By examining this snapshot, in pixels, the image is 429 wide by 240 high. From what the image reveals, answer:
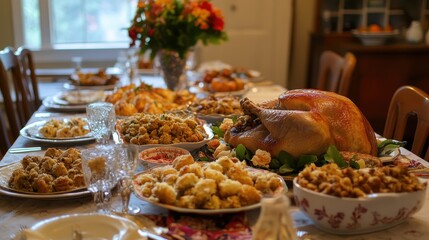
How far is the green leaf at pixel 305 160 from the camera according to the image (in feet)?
3.97

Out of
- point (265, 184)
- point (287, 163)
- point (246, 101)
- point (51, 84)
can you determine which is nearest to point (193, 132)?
point (246, 101)

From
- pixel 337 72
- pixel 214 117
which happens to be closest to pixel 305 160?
pixel 214 117

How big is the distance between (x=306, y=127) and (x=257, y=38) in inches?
117

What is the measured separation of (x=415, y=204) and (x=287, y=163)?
325 millimetres

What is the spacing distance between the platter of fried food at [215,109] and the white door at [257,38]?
219 centimetres

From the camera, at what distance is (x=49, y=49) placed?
408 centimetres

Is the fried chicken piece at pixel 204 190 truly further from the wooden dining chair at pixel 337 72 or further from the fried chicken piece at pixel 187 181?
the wooden dining chair at pixel 337 72

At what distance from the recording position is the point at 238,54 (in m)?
4.14

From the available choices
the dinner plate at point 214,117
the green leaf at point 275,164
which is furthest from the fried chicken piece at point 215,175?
the dinner plate at point 214,117

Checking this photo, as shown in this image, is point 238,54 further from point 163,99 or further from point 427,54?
point 163,99

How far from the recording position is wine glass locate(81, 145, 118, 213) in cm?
103

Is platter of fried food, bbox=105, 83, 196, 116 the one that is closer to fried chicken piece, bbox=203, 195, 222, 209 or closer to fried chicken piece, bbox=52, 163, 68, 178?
fried chicken piece, bbox=52, 163, 68, 178

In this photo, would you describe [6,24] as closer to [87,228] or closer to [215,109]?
[215,109]

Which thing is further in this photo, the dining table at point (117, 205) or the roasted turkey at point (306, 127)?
the roasted turkey at point (306, 127)
